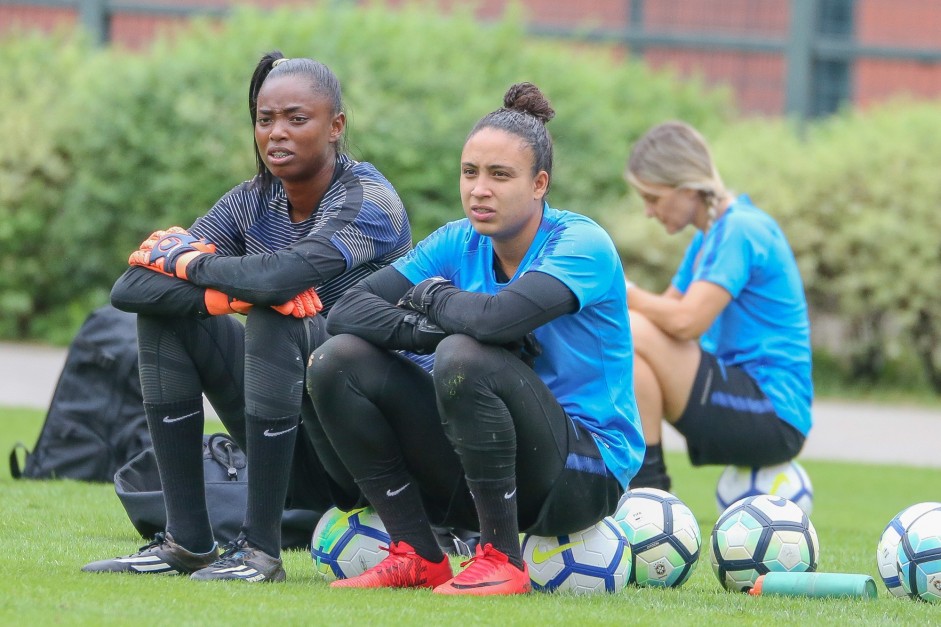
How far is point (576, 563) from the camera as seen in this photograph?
14.1ft

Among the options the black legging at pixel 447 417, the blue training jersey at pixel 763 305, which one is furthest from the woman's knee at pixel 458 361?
the blue training jersey at pixel 763 305

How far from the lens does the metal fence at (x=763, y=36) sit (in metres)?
17.2

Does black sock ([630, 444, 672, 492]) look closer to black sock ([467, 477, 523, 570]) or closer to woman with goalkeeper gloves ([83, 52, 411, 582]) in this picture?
woman with goalkeeper gloves ([83, 52, 411, 582])

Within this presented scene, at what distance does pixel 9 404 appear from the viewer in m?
9.83

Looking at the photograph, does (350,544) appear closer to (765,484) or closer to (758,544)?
(758,544)

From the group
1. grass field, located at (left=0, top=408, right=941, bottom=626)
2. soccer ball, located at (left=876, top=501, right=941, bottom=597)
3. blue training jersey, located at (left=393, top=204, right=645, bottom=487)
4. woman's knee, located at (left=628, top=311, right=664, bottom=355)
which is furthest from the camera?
woman's knee, located at (left=628, top=311, right=664, bottom=355)

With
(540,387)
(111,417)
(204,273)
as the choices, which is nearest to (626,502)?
(540,387)

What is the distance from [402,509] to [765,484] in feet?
9.27

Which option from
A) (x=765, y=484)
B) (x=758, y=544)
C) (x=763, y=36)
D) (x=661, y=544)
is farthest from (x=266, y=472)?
(x=763, y=36)

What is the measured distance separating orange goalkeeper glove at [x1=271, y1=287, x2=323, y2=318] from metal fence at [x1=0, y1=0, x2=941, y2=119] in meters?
13.1

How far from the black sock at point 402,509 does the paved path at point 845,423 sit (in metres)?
5.58

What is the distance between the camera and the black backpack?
21.9 feet

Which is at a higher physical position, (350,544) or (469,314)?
(469,314)

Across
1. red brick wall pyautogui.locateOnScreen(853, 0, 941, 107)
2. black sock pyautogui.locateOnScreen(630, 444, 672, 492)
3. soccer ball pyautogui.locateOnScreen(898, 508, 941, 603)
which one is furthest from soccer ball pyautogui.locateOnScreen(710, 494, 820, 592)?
red brick wall pyautogui.locateOnScreen(853, 0, 941, 107)
